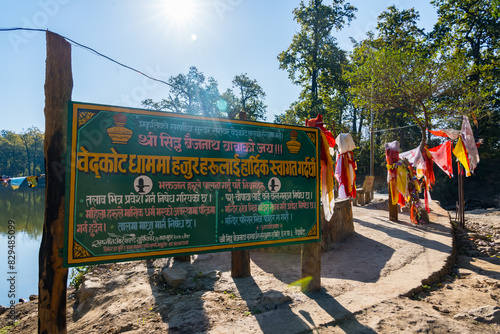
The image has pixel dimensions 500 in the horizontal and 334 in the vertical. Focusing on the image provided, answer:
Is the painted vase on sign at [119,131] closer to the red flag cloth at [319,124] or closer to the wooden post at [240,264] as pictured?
the red flag cloth at [319,124]

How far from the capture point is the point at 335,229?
24.9 ft

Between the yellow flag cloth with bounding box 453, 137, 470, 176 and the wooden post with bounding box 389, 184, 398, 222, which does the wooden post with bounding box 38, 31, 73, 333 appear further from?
the yellow flag cloth with bounding box 453, 137, 470, 176

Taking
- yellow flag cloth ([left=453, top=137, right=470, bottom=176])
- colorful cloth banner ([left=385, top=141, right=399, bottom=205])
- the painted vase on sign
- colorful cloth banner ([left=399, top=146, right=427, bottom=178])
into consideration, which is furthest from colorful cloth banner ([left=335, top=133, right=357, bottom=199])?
the painted vase on sign

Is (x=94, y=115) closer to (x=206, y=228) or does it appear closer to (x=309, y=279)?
(x=206, y=228)

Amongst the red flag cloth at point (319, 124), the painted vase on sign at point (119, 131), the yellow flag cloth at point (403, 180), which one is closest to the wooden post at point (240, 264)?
the red flag cloth at point (319, 124)

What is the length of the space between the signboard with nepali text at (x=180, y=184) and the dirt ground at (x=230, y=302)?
94cm

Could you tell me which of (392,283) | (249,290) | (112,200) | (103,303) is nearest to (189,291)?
(249,290)

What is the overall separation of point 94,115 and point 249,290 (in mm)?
3325

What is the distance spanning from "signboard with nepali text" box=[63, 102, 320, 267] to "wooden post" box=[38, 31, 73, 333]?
12cm

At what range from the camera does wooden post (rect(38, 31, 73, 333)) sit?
312cm

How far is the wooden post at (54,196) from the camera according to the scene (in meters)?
3.12

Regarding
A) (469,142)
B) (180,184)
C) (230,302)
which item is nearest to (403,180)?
(469,142)

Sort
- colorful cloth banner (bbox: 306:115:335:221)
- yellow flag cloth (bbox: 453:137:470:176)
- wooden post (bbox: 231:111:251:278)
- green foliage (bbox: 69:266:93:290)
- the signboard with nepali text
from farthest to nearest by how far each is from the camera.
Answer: yellow flag cloth (bbox: 453:137:470:176) < green foliage (bbox: 69:266:93:290) < wooden post (bbox: 231:111:251:278) < colorful cloth banner (bbox: 306:115:335:221) < the signboard with nepali text

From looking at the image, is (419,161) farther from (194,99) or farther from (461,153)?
(194,99)
